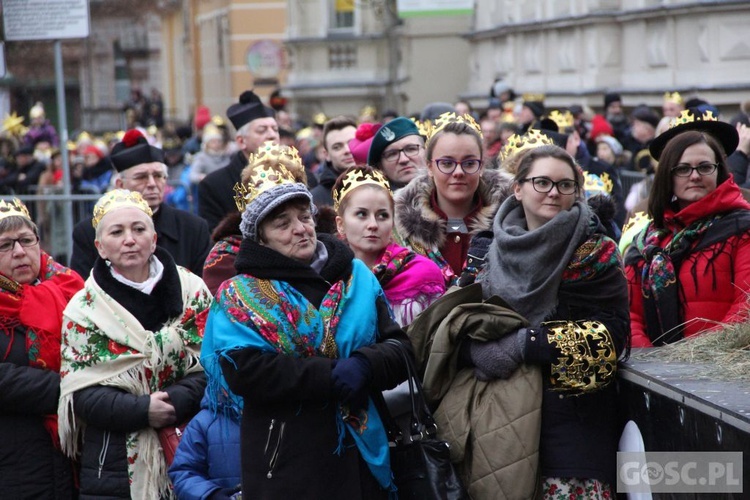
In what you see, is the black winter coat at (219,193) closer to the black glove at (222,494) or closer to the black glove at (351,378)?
the black glove at (222,494)

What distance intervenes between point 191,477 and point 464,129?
2.14m

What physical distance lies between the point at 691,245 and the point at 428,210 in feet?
4.08

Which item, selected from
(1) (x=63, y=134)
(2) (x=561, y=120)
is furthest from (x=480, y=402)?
(1) (x=63, y=134)

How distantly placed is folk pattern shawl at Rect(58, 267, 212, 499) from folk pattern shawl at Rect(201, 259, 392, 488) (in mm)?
1034

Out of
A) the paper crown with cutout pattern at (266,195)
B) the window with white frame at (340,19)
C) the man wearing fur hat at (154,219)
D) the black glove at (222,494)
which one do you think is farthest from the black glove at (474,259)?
the window with white frame at (340,19)

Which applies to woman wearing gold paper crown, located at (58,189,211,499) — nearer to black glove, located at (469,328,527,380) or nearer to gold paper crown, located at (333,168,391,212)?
gold paper crown, located at (333,168,391,212)

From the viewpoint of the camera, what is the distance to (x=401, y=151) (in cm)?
762

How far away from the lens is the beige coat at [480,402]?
5.24 meters

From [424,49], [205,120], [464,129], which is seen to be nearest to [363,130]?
[464,129]

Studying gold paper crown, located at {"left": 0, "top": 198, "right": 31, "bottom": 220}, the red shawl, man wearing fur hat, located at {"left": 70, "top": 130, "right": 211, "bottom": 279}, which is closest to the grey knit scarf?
the red shawl

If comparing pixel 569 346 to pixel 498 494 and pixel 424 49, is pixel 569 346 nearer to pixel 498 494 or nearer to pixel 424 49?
pixel 498 494

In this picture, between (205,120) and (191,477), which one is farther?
(205,120)

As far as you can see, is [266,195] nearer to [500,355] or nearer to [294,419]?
[294,419]

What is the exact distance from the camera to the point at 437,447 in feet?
16.8
